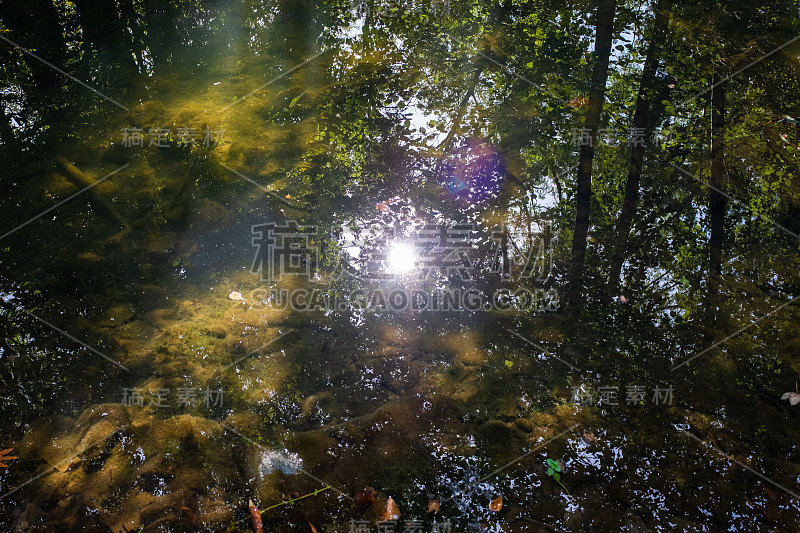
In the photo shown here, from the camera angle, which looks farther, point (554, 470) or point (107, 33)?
point (107, 33)

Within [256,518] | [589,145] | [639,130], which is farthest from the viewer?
[639,130]

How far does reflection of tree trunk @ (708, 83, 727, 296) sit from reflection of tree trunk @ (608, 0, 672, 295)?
1.72ft

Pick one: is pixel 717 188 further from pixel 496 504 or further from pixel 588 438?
pixel 496 504

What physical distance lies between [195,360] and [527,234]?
233 cm

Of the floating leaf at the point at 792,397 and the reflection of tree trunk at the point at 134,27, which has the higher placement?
the reflection of tree trunk at the point at 134,27

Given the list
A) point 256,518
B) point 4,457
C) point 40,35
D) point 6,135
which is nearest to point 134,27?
point 40,35

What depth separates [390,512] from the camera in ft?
6.49

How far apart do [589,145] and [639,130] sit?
1.88 feet

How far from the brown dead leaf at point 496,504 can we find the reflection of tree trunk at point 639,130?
1531mm

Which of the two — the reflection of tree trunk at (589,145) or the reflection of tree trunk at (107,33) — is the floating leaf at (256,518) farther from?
the reflection of tree trunk at (107,33)

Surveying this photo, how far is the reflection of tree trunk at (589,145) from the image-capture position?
310 centimetres

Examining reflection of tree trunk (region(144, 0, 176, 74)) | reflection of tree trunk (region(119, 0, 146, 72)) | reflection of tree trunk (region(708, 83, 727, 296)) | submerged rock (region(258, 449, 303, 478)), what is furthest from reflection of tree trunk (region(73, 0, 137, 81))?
reflection of tree trunk (region(708, 83, 727, 296))

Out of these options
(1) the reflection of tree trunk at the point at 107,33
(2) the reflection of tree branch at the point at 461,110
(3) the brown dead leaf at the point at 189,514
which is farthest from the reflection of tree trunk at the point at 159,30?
(3) the brown dead leaf at the point at 189,514

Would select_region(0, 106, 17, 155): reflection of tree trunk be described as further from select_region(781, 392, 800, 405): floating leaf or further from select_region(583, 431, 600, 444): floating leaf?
select_region(781, 392, 800, 405): floating leaf
